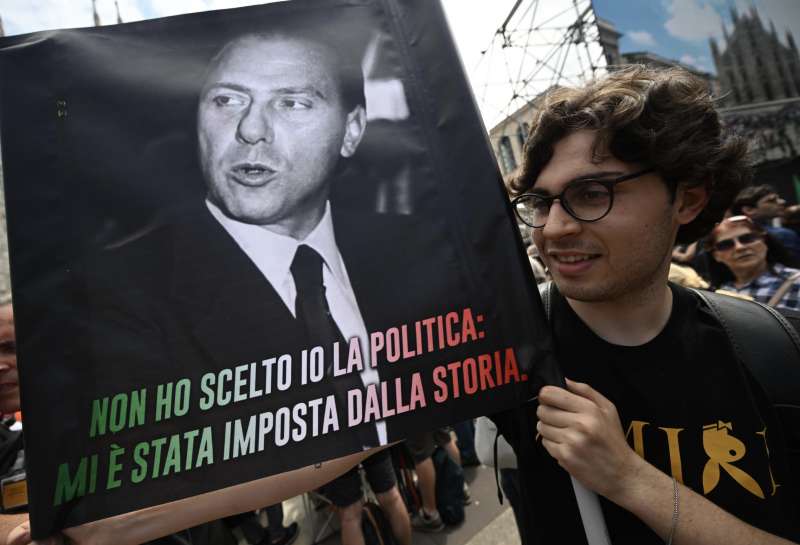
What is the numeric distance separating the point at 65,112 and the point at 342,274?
26.3 inches

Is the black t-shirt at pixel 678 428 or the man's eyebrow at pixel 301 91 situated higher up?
the man's eyebrow at pixel 301 91

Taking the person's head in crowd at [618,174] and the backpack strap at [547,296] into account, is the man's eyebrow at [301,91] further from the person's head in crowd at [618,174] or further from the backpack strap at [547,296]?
the backpack strap at [547,296]

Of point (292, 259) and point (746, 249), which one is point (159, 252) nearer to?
point (292, 259)

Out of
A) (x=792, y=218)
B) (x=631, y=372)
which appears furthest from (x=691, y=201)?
(x=792, y=218)

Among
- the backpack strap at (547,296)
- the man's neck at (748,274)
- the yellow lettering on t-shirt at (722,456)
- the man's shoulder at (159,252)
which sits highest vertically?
the man's shoulder at (159,252)

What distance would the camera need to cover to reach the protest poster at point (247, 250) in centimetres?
82

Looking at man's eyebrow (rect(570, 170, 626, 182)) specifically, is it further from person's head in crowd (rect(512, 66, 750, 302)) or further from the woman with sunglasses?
the woman with sunglasses

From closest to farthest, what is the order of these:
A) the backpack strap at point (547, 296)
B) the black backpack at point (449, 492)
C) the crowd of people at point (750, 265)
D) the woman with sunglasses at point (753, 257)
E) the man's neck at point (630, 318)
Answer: the man's neck at point (630, 318) → the backpack strap at point (547, 296) → the crowd of people at point (750, 265) → the woman with sunglasses at point (753, 257) → the black backpack at point (449, 492)

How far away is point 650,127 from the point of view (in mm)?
1051

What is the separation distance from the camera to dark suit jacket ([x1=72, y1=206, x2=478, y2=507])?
2.72 feet

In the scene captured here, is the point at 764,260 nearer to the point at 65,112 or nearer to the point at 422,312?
the point at 422,312

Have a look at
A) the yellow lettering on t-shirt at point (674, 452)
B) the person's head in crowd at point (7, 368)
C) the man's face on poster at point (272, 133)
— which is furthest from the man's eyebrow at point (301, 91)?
the person's head in crowd at point (7, 368)

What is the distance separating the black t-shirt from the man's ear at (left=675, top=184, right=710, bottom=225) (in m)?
0.27

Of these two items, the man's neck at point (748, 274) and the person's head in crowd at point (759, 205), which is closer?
the man's neck at point (748, 274)
